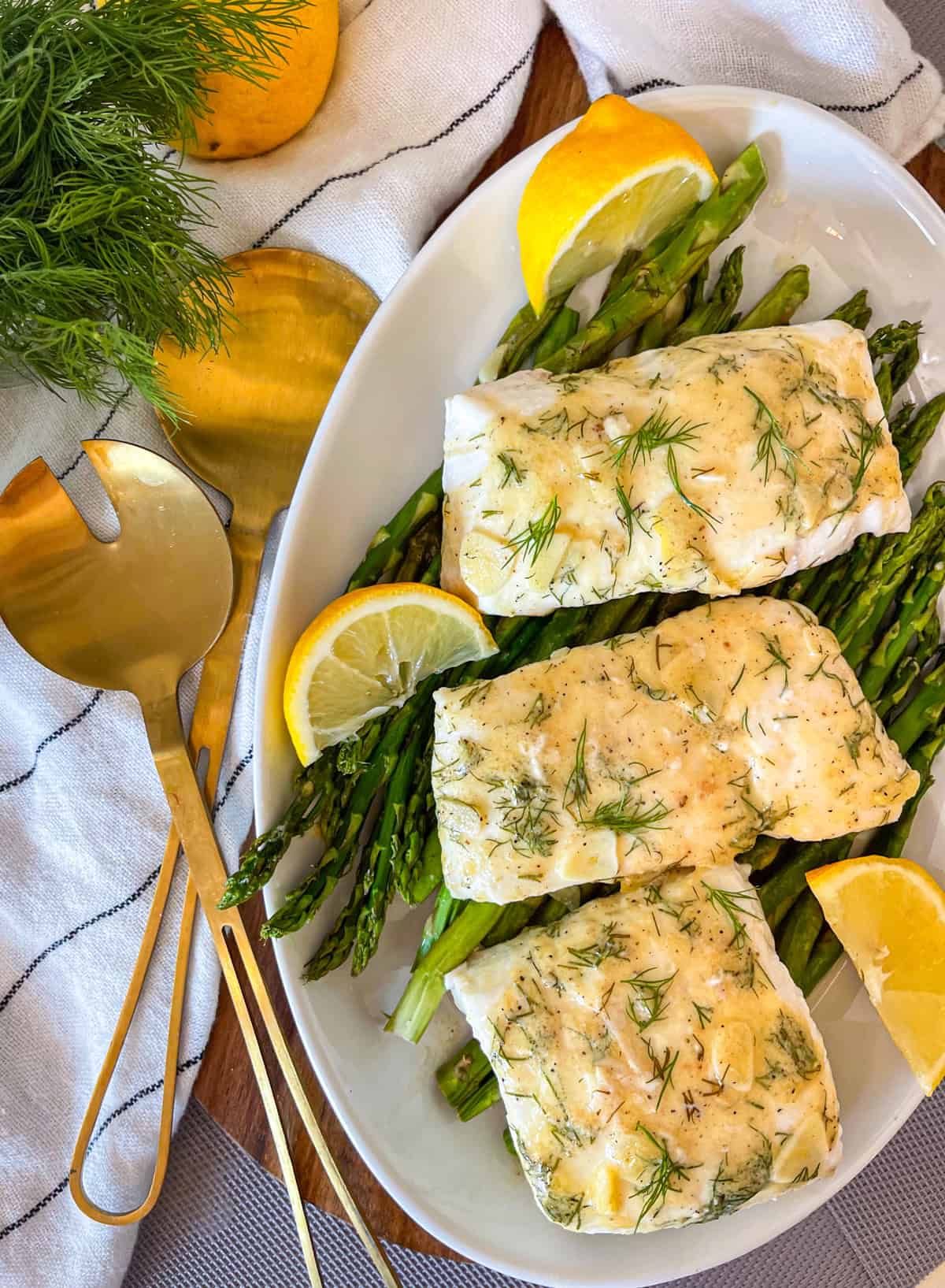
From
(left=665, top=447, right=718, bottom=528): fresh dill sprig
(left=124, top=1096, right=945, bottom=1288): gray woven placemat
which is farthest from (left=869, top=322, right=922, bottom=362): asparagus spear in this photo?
(left=124, top=1096, right=945, bottom=1288): gray woven placemat

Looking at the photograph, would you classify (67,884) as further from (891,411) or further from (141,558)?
(891,411)

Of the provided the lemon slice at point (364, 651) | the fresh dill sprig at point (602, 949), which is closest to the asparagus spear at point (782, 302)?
the lemon slice at point (364, 651)

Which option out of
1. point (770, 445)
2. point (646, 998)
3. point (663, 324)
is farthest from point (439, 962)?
point (663, 324)

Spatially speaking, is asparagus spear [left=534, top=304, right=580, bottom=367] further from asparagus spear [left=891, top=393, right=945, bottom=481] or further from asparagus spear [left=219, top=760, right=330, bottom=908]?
asparagus spear [left=219, top=760, right=330, bottom=908]

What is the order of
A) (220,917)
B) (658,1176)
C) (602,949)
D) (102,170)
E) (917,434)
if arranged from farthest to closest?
1. (917,434)
2. (220,917)
3. (602,949)
4. (658,1176)
5. (102,170)

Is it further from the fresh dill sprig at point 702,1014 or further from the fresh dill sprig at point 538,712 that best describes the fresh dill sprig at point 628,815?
the fresh dill sprig at point 702,1014

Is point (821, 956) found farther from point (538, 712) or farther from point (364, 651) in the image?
point (364, 651)

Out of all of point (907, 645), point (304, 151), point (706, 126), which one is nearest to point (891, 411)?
point (907, 645)
